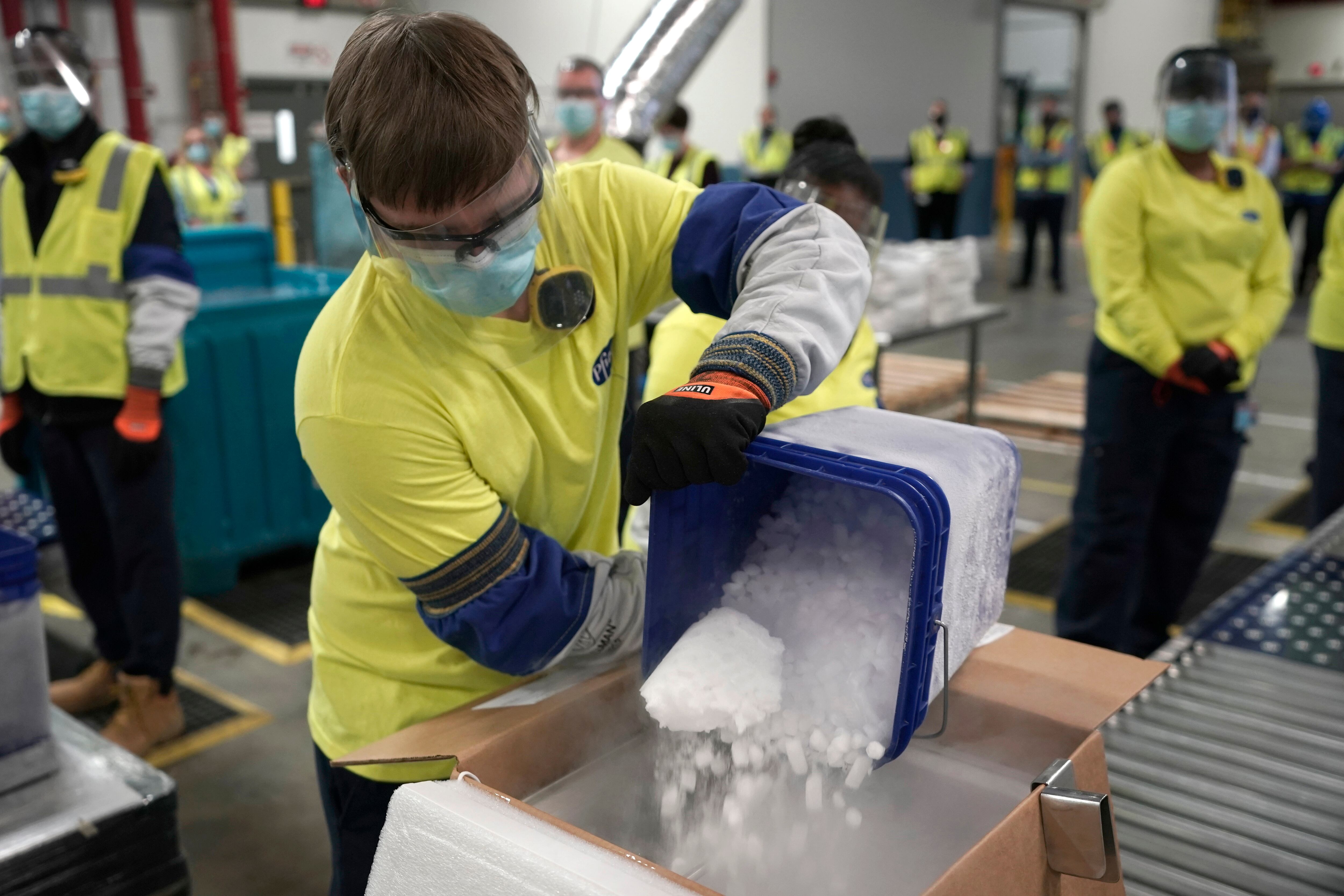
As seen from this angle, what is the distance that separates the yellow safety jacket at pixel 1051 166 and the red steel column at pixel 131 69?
28.1 ft

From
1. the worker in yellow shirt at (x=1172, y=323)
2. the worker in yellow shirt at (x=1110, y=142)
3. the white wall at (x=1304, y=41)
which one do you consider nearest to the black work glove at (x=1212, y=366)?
the worker in yellow shirt at (x=1172, y=323)

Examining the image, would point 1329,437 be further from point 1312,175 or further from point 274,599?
point 1312,175

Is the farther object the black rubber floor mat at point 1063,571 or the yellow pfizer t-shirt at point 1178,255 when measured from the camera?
the black rubber floor mat at point 1063,571

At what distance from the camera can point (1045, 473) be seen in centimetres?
500

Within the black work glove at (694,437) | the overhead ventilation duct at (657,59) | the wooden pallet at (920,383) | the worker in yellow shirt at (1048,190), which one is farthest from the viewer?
the worker in yellow shirt at (1048,190)

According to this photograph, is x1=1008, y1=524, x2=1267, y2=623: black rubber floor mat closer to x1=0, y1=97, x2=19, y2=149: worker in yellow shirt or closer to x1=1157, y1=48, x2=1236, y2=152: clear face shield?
x1=1157, y1=48, x2=1236, y2=152: clear face shield

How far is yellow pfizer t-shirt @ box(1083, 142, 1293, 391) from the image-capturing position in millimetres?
2707

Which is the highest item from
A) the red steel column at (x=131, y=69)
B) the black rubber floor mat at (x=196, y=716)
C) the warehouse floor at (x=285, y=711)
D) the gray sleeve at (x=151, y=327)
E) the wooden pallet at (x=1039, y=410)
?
the red steel column at (x=131, y=69)

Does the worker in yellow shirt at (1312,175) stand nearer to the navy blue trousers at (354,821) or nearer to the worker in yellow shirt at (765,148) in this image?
the worker in yellow shirt at (765,148)

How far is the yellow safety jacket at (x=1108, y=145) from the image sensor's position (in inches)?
430

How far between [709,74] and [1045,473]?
281 inches

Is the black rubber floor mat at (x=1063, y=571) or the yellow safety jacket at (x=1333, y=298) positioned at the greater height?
the yellow safety jacket at (x=1333, y=298)

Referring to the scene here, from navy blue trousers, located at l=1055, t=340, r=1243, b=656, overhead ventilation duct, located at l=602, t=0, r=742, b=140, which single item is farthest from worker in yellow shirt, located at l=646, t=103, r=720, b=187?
navy blue trousers, located at l=1055, t=340, r=1243, b=656

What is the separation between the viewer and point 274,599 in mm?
3783
